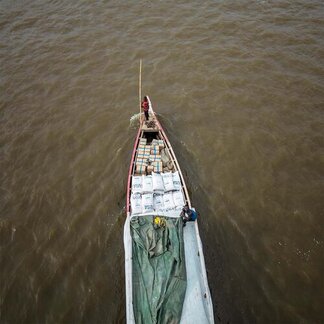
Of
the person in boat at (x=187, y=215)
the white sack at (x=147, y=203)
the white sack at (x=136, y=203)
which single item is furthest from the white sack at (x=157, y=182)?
the person in boat at (x=187, y=215)

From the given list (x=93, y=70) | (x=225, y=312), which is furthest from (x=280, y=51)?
(x=225, y=312)

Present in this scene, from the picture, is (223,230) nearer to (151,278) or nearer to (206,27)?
(151,278)

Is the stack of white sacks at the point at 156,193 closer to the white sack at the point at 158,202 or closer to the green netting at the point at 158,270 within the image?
the white sack at the point at 158,202

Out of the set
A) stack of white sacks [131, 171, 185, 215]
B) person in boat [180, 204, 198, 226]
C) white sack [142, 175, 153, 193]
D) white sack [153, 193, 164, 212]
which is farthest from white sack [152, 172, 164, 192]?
person in boat [180, 204, 198, 226]

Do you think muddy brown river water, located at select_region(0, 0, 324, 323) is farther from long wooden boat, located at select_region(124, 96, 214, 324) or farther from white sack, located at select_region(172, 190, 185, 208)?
long wooden boat, located at select_region(124, 96, 214, 324)

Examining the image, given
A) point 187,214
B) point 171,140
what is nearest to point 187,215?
point 187,214

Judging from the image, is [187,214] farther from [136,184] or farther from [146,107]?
[146,107]

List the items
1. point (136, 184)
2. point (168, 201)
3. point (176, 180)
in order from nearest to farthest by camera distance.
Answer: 1. point (168, 201)
2. point (136, 184)
3. point (176, 180)

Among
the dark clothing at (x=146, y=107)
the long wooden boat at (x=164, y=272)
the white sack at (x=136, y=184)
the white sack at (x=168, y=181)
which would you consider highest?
the dark clothing at (x=146, y=107)
